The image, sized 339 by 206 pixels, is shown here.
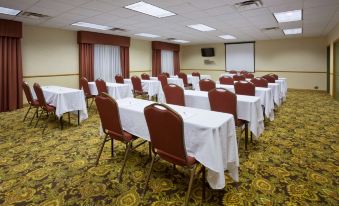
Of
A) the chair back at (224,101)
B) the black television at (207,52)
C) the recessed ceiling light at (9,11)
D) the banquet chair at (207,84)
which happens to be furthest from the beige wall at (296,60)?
the recessed ceiling light at (9,11)

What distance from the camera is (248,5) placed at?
4.66 meters

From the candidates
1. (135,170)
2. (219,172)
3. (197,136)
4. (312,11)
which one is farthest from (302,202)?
(312,11)

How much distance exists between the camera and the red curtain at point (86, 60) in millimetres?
7824

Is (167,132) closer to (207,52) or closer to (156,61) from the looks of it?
(156,61)

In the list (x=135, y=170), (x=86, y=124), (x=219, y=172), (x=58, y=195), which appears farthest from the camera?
(x=86, y=124)

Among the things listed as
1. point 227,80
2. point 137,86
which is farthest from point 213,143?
point 137,86

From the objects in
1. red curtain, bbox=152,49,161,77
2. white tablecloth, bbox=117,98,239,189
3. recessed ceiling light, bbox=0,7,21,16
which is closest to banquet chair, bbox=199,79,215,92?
white tablecloth, bbox=117,98,239,189

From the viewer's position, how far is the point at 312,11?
5.12m

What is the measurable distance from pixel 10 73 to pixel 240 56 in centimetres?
1036

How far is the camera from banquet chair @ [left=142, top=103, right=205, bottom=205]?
66.3 inches

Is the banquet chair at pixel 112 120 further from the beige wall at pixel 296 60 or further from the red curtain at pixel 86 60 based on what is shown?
the beige wall at pixel 296 60

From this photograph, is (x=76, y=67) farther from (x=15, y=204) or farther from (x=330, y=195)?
(x=330, y=195)

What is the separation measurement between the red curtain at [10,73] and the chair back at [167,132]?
5968 mm

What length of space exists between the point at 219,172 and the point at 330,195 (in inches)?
46.7
